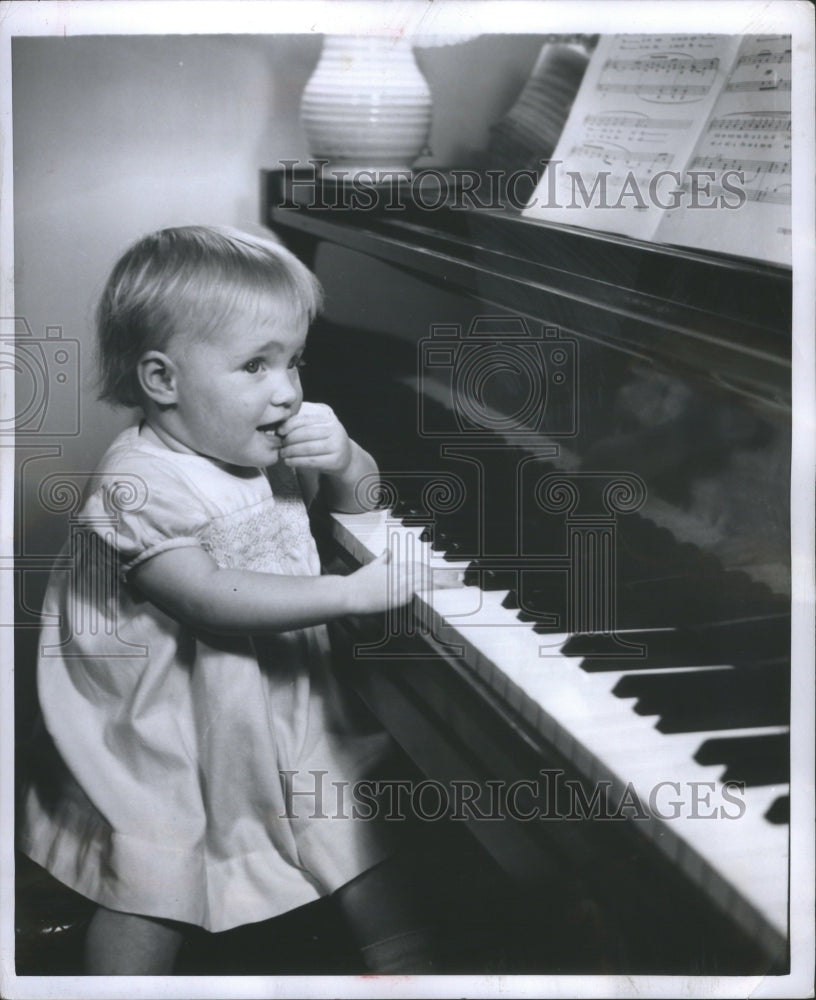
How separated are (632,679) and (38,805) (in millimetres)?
633

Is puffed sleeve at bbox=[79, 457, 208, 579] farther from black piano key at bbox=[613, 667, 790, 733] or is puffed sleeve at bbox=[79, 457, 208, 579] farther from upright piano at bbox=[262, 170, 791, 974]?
black piano key at bbox=[613, 667, 790, 733]

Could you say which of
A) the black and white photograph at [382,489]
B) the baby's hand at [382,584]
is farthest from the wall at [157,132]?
the baby's hand at [382,584]

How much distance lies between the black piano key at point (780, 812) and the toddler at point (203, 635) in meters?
0.39

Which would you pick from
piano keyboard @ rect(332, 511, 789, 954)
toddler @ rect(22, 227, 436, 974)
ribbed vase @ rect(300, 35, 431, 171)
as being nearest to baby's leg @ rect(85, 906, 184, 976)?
toddler @ rect(22, 227, 436, 974)

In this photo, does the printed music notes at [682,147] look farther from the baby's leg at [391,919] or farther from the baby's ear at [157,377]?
the baby's leg at [391,919]

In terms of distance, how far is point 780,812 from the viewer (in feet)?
3.69

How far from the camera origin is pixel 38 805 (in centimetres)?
119

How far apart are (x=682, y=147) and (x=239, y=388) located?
0.48m

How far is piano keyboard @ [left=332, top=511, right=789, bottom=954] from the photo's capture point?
0.99 metres

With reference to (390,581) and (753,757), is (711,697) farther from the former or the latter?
(390,581)

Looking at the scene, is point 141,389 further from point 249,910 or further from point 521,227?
point 249,910

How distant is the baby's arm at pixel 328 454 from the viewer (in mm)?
1125

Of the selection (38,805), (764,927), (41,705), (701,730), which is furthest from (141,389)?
(764,927)

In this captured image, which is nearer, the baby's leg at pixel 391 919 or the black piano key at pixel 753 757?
the black piano key at pixel 753 757
